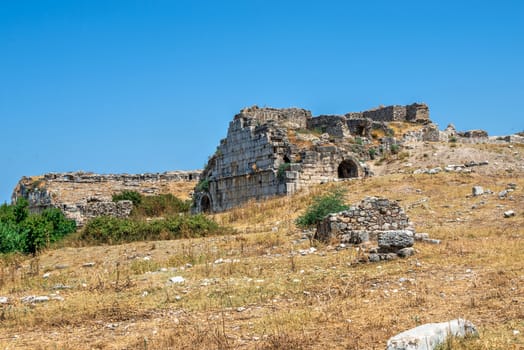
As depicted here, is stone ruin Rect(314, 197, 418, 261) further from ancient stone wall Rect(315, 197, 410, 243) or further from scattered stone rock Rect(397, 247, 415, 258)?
scattered stone rock Rect(397, 247, 415, 258)

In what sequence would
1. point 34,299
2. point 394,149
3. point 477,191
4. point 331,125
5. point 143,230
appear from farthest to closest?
point 331,125 → point 394,149 → point 477,191 → point 143,230 → point 34,299

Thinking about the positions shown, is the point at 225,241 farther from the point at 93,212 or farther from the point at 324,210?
the point at 93,212

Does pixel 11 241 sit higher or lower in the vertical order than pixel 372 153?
lower

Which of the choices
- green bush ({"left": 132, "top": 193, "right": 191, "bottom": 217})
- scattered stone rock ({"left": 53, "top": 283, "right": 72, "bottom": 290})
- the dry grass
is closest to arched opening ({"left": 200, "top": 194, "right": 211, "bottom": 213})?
green bush ({"left": 132, "top": 193, "right": 191, "bottom": 217})

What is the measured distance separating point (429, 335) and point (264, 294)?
3.45 meters

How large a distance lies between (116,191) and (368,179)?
70.6 ft

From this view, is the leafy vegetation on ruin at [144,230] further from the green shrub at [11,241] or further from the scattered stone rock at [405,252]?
the scattered stone rock at [405,252]

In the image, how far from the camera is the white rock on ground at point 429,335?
5453mm

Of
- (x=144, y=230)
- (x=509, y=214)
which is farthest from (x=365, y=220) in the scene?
(x=144, y=230)

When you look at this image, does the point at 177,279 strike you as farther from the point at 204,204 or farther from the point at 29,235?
the point at 204,204

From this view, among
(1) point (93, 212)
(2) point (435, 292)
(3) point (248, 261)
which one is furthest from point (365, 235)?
(1) point (93, 212)

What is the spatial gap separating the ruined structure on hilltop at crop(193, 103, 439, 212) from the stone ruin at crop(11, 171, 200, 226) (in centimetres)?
754

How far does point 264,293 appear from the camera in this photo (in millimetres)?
8805

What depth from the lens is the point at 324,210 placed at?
1603 cm
